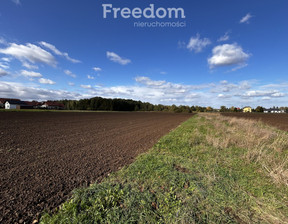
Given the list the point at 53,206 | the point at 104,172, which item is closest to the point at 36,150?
the point at 104,172

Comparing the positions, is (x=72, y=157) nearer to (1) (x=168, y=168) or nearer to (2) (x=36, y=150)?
(2) (x=36, y=150)

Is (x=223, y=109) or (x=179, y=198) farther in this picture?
(x=223, y=109)

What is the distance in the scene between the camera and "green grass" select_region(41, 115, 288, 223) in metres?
2.68

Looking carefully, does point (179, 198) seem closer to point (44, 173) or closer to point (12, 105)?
point (44, 173)

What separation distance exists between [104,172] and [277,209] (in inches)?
203

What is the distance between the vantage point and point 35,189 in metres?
3.79

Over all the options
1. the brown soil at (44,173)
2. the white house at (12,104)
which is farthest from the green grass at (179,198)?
the white house at (12,104)

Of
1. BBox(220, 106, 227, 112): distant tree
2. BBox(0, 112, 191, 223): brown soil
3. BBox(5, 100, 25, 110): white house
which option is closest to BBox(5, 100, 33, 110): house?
BBox(5, 100, 25, 110): white house

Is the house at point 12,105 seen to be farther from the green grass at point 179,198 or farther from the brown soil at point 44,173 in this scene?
the green grass at point 179,198

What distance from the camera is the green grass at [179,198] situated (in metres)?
2.68

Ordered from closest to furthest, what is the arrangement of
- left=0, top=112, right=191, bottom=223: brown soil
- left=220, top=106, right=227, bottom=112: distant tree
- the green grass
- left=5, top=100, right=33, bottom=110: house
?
the green grass → left=0, top=112, right=191, bottom=223: brown soil → left=5, top=100, right=33, bottom=110: house → left=220, top=106, right=227, bottom=112: distant tree

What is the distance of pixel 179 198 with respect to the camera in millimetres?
3230

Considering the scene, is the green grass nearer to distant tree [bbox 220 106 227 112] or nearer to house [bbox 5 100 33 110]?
house [bbox 5 100 33 110]

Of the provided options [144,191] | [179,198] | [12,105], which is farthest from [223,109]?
[12,105]
